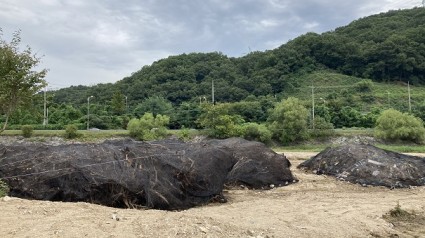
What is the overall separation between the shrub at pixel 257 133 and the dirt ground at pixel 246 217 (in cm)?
2011

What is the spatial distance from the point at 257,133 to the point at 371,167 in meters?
19.4

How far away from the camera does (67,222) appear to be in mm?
5602

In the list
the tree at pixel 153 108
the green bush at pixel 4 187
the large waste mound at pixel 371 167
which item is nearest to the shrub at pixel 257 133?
the large waste mound at pixel 371 167

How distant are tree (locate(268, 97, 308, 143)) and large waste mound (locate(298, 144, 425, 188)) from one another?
17419 millimetres

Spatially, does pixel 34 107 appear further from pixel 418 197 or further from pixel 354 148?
pixel 418 197

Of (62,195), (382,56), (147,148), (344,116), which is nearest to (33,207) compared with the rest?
(62,195)

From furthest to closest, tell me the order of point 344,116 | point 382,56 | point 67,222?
point 382,56
point 344,116
point 67,222

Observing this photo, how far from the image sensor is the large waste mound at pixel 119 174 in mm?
8188

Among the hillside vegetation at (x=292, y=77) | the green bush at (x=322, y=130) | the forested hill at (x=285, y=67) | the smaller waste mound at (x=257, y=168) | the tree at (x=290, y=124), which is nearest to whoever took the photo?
the smaller waste mound at (x=257, y=168)

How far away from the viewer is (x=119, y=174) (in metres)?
8.47

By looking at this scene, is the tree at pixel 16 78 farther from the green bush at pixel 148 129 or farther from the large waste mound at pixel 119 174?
the green bush at pixel 148 129

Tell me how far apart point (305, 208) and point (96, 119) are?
1631 inches

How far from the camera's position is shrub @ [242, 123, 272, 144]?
105ft

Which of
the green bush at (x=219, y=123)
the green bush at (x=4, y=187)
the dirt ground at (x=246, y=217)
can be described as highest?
the green bush at (x=219, y=123)
